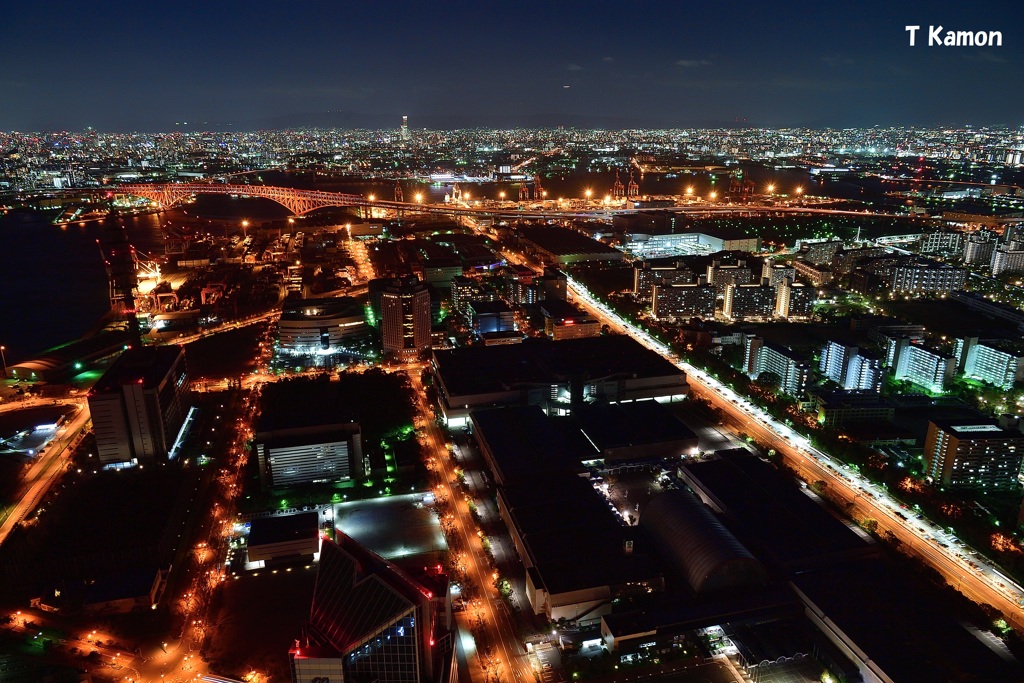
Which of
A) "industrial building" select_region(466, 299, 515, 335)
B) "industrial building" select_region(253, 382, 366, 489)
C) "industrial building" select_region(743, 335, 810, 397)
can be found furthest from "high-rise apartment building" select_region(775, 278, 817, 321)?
"industrial building" select_region(253, 382, 366, 489)

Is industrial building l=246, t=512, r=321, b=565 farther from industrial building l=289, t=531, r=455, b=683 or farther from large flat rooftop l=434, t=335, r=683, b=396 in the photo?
large flat rooftop l=434, t=335, r=683, b=396

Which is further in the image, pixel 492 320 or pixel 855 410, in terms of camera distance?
pixel 492 320

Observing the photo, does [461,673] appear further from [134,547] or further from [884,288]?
[884,288]

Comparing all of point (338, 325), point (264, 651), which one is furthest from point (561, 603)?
point (338, 325)

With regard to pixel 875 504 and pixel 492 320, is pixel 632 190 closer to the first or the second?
pixel 492 320

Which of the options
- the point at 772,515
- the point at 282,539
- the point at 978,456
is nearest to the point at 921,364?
the point at 978,456

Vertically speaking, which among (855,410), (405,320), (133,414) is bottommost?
(855,410)

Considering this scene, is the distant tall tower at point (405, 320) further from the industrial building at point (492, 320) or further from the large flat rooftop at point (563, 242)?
the large flat rooftop at point (563, 242)

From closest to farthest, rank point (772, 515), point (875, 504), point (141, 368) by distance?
point (772, 515) < point (875, 504) < point (141, 368)
